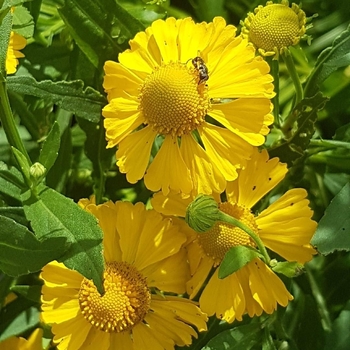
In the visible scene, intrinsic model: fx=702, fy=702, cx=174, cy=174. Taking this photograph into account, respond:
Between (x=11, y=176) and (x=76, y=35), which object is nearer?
(x=11, y=176)

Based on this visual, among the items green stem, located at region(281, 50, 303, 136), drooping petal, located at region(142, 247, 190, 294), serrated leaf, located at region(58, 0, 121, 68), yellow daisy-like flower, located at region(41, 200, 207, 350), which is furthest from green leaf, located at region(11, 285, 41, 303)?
green stem, located at region(281, 50, 303, 136)

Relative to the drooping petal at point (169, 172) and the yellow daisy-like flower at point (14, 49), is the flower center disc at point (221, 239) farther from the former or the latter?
the yellow daisy-like flower at point (14, 49)

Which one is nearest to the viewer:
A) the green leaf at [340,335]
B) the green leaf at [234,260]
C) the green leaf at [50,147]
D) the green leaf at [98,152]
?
the green leaf at [234,260]

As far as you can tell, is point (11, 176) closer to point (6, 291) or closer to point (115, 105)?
point (115, 105)

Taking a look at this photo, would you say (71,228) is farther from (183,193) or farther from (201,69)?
(201,69)

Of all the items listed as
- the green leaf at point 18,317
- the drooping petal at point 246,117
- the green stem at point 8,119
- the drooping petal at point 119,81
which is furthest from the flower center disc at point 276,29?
the green leaf at point 18,317

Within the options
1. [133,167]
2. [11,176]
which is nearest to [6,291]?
[11,176]
